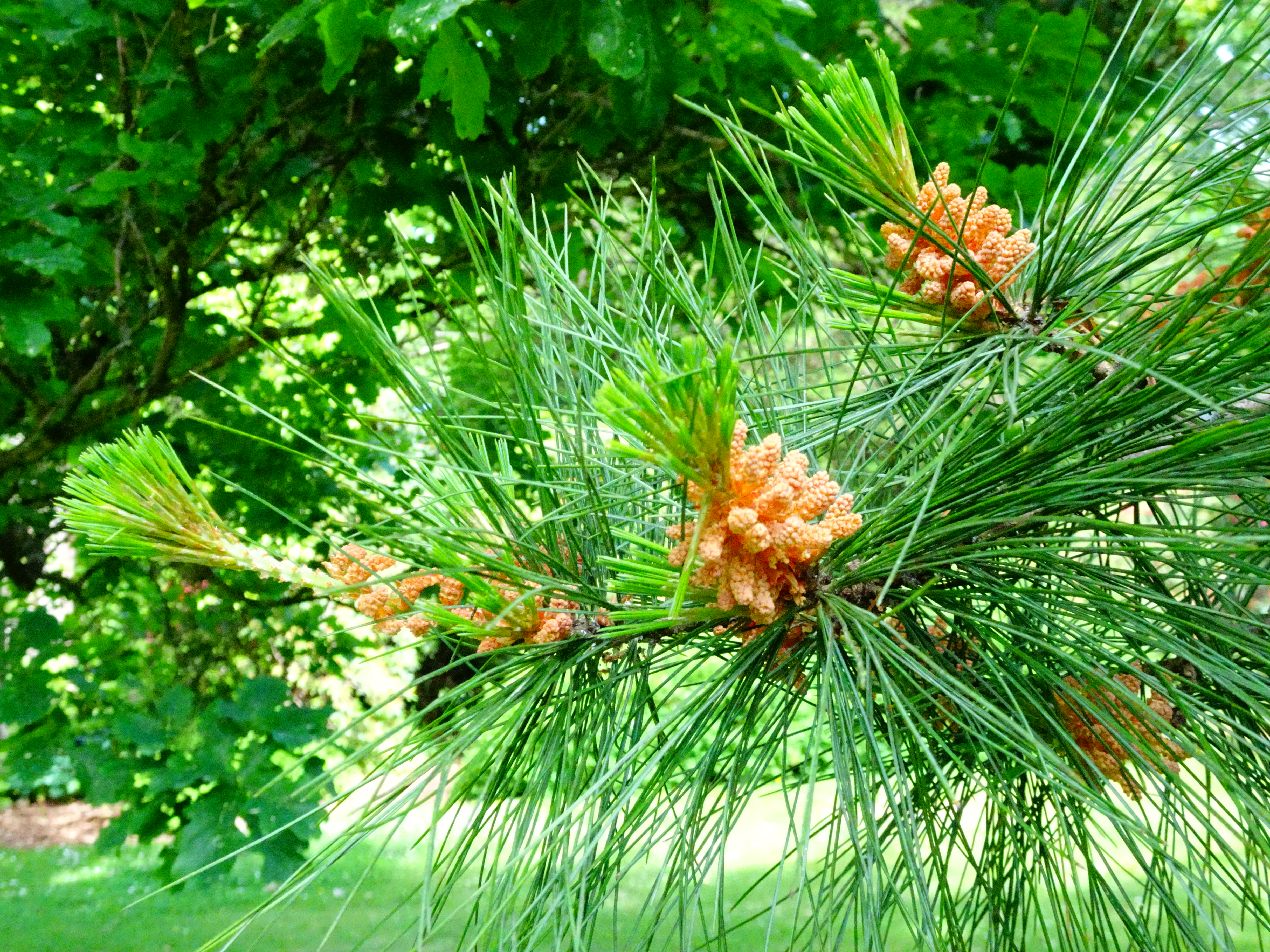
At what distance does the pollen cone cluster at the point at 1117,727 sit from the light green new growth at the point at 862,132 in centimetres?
25

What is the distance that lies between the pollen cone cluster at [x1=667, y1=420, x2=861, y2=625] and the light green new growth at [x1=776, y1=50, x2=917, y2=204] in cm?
15

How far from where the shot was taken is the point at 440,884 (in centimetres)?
52

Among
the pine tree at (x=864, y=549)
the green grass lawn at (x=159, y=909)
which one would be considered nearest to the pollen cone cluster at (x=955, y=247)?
the pine tree at (x=864, y=549)

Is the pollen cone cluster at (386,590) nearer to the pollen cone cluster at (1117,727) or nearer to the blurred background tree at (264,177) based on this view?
the pollen cone cluster at (1117,727)

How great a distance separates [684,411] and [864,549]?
0.15 metres

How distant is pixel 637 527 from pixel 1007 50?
1.54 meters

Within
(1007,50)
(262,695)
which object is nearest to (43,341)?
(262,695)

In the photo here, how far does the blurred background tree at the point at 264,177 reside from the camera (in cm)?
133

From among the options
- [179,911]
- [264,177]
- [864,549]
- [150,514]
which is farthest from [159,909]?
[864,549]

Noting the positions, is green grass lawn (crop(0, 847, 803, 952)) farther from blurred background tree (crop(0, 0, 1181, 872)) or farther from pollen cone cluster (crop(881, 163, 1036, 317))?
pollen cone cluster (crop(881, 163, 1036, 317))

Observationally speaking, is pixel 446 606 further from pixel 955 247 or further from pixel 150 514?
pixel 955 247

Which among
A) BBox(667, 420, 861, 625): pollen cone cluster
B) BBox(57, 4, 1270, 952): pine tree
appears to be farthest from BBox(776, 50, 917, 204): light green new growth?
BBox(667, 420, 861, 625): pollen cone cluster

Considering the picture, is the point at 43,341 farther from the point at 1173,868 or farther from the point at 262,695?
the point at 1173,868

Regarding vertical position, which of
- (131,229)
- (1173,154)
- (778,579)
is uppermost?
(131,229)
